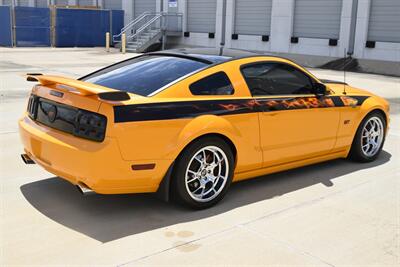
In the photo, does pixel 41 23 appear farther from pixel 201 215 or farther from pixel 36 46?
pixel 201 215

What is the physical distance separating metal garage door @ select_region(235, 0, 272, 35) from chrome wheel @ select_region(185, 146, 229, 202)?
23.6 m

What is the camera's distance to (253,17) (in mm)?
28203

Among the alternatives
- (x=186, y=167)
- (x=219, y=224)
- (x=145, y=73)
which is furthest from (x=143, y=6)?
(x=219, y=224)

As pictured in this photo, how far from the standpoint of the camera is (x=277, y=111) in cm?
528

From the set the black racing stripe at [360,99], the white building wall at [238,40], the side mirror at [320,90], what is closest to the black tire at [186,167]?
the side mirror at [320,90]

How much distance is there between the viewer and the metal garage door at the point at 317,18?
23.8 m

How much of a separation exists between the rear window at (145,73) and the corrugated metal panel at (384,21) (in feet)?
60.8

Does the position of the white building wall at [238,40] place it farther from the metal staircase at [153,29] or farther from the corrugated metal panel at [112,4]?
the corrugated metal panel at [112,4]

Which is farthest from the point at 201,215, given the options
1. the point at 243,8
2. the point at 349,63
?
the point at 243,8

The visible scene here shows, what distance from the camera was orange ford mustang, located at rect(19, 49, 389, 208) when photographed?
4.19 metres

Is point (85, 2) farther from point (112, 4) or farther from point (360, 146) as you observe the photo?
point (360, 146)

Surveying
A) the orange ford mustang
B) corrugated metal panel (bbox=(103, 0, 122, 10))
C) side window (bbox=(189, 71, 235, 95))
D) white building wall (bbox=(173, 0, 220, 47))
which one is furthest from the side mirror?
corrugated metal panel (bbox=(103, 0, 122, 10))

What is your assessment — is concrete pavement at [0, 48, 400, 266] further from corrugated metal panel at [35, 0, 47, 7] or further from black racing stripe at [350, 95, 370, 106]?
corrugated metal panel at [35, 0, 47, 7]

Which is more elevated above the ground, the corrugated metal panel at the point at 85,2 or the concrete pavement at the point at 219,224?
the corrugated metal panel at the point at 85,2
